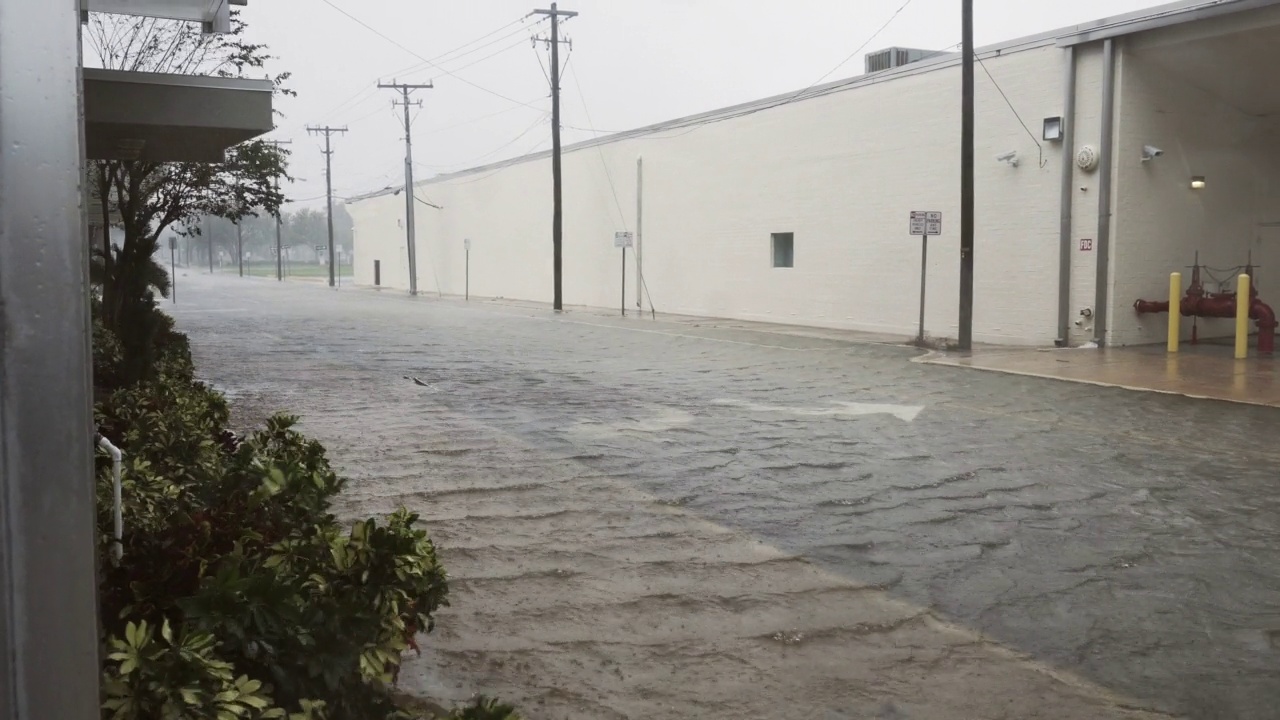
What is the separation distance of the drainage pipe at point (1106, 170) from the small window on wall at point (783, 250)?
9.83 meters

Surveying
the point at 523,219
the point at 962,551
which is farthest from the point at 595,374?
the point at 523,219

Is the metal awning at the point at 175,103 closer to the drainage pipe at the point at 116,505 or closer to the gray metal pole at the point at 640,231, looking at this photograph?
the drainage pipe at the point at 116,505

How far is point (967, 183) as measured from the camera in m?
20.3

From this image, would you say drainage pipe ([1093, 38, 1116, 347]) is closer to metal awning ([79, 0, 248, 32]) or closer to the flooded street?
the flooded street

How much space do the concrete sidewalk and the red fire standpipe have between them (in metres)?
0.65

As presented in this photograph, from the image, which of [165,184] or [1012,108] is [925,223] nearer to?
[1012,108]

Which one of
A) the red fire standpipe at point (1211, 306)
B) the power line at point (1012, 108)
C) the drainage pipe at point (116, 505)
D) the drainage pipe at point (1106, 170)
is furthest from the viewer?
the power line at point (1012, 108)

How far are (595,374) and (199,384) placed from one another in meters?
7.75

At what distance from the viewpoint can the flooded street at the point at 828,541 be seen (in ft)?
15.4

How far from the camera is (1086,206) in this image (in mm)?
20719

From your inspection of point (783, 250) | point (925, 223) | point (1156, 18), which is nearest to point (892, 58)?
point (783, 250)

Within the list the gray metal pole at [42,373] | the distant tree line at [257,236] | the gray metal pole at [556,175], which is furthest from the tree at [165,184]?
the distant tree line at [257,236]

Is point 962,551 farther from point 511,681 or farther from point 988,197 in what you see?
point 988,197

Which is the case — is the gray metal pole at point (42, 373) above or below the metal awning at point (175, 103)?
below
